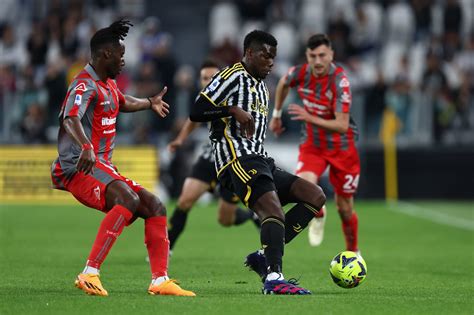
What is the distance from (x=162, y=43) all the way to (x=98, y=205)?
16.5 m

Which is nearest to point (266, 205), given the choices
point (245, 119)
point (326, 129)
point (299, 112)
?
point (245, 119)

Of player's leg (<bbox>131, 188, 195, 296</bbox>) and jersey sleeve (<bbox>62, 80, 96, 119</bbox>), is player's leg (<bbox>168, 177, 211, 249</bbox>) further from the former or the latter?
jersey sleeve (<bbox>62, 80, 96, 119</bbox>)

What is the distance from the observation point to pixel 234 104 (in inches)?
393

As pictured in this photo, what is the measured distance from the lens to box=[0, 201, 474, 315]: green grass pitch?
28.7 ft

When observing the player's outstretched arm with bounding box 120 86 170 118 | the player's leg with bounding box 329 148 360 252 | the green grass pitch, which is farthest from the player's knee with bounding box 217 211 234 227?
the player's outstretched arm with bounding box 120 86 170 118

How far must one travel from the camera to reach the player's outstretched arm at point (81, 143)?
8.97 metres

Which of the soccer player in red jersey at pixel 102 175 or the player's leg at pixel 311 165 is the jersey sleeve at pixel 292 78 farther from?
the soccer player in red jersey at pixel 102 175

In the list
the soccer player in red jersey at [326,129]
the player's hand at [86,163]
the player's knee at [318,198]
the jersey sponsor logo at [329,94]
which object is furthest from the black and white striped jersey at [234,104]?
the jersey sponsor logo at [329,94]

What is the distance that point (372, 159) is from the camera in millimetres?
25297

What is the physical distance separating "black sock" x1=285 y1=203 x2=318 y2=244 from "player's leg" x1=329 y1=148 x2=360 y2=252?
3.12 metres

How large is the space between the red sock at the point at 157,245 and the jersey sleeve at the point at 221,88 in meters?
1.17

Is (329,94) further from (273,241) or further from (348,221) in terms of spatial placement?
(273,241)

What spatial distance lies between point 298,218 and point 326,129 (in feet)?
9.16

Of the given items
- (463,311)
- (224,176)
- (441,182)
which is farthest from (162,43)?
(463,311)
